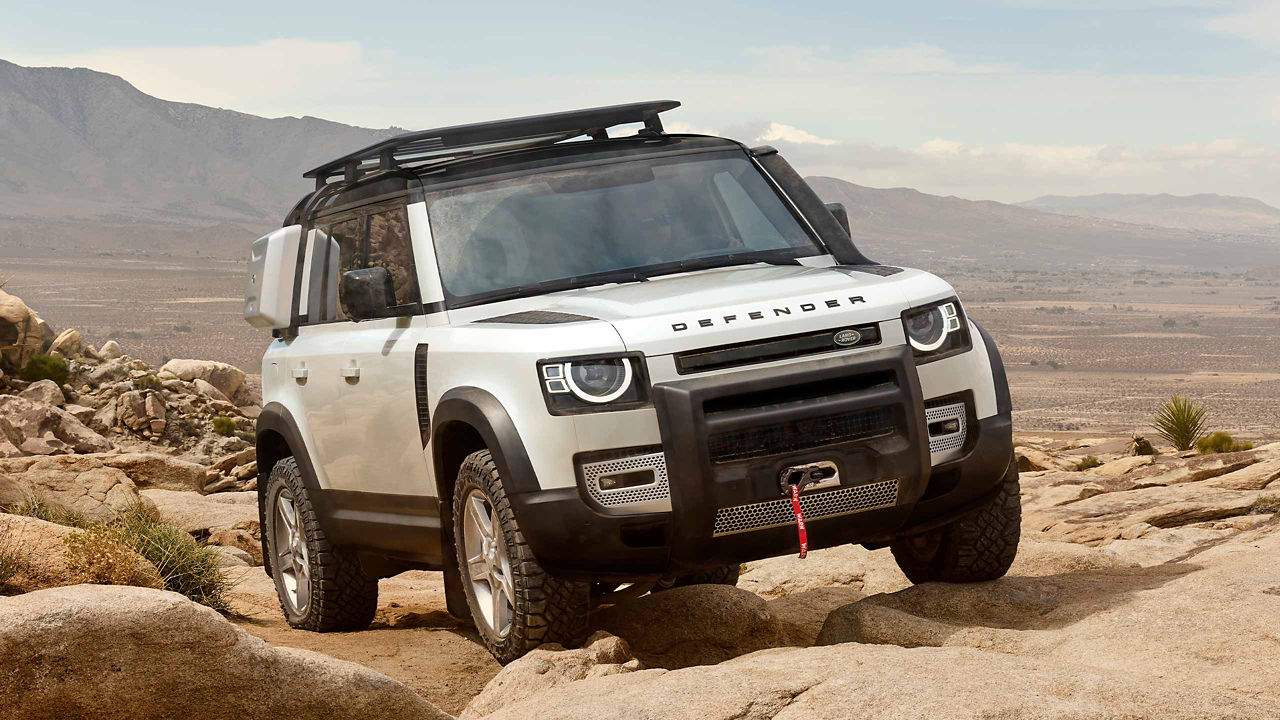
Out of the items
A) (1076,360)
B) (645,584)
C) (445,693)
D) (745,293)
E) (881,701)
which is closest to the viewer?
Answer: (881,701)

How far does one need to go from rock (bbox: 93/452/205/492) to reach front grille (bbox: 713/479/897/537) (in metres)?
13.4

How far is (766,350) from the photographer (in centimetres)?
572

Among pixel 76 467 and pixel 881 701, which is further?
pixel 76 467

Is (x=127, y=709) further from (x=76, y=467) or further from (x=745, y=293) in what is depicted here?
(x=76, y=467)

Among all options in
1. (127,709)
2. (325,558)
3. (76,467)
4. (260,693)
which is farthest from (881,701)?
(76,467)

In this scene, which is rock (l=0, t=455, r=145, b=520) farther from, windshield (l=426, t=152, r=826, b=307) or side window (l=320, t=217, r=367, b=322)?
windshield (l=426, t=152, r=826, b=307)

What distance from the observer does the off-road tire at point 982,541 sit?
6637mm

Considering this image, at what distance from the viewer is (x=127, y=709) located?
4.84 meters

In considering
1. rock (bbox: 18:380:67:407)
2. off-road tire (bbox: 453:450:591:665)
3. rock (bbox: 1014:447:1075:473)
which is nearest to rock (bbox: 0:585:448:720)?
off-road tire (bbox: 453:450:591:665)

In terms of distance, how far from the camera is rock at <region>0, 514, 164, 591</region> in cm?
783

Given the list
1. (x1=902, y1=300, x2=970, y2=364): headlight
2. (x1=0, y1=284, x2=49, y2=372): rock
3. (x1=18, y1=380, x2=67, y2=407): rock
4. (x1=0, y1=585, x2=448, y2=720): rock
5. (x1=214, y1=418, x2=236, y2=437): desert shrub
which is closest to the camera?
(x1=0, y1=585, x2=448, y2=720): rock

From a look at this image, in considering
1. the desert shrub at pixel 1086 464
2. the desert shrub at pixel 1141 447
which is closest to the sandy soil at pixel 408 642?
the desert shrub at pixel 1086 464


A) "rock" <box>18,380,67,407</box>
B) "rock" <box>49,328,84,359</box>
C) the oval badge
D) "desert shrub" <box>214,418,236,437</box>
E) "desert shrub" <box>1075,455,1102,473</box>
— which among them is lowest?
"desert shrub" <box>1075,455,1102,473</box>

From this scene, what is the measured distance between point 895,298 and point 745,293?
0.60 m
